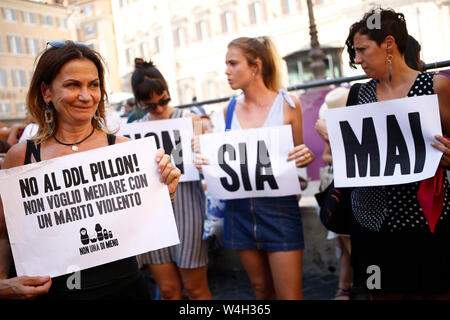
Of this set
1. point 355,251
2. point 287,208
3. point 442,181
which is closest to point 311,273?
point 287,208

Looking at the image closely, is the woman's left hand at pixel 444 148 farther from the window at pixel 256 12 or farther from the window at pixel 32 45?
the window at pixel 256 12

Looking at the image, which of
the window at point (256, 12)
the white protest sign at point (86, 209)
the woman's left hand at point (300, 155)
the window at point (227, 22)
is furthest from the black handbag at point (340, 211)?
the window at point (227, 22)

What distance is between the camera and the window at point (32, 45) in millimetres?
3712

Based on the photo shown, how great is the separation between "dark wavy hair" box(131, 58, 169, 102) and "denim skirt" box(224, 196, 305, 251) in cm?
105

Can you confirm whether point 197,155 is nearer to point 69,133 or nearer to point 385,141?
point 69,133

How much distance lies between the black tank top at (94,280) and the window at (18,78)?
6.88 ft

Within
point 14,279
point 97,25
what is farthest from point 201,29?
point 14,279

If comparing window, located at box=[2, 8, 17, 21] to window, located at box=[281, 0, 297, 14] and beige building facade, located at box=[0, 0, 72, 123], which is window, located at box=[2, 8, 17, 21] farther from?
window, located at box=[281, 0, 297, 14]

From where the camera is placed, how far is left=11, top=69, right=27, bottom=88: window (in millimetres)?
3824

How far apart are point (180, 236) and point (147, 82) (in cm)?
120

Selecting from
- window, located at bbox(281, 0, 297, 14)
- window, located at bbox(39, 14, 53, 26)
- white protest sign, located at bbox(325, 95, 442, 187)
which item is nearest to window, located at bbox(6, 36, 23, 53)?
window, located at bbox(39, 14, 53, 26)

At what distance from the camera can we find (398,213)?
215 cm

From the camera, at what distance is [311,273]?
14.8ft
